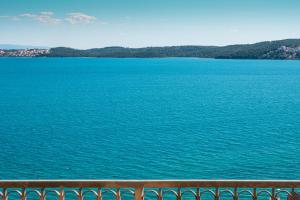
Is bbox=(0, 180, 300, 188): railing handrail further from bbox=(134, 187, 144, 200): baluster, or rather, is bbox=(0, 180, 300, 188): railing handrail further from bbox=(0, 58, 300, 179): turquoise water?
bbox=(0, 58, 300, 179): turquoise water

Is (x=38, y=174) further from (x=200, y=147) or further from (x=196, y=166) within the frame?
(x=200, y=147)

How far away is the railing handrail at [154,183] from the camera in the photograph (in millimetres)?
5984

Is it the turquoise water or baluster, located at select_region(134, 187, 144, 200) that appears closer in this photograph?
baluster, located at select_region(134, 187, 144, 200)

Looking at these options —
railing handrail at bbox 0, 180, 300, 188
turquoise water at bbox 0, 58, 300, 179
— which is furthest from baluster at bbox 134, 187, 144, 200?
turquoise water at bbox 0, 58, 300, 179

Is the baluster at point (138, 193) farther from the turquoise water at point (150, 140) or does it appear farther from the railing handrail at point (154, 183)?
the turquoise water at point (150, 140)

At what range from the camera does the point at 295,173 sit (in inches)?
833

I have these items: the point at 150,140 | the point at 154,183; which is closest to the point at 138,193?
the point at 154,183

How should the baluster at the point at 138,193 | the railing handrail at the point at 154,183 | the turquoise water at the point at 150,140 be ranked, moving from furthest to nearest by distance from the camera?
the turquoise water at the point at 150,140
the baluster at the point at 138,193
the railing handrail at the point at 154,183

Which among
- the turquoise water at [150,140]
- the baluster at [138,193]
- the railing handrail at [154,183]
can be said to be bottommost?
the turquoise water at [150,140]

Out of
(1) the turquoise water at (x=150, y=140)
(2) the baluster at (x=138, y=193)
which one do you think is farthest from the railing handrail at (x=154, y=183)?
(1) the turquoise water at (x=150, y=140)

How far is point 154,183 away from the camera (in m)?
6.06

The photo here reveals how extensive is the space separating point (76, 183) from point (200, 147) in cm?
2230

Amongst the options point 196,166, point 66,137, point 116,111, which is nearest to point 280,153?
point 196,166

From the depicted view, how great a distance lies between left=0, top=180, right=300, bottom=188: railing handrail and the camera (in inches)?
236
